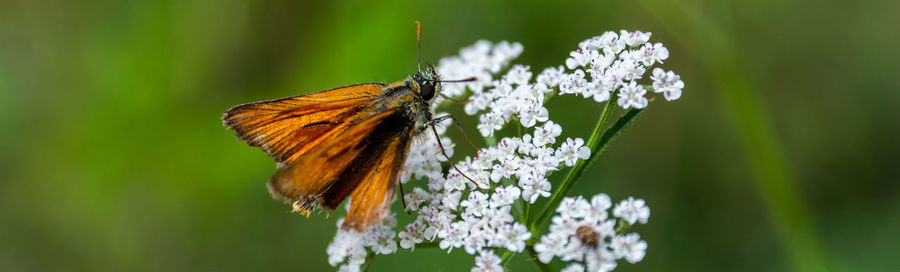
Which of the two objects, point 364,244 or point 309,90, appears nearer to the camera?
point 364,244

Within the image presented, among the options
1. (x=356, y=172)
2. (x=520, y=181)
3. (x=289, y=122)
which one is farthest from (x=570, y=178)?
(x=289, y=122)

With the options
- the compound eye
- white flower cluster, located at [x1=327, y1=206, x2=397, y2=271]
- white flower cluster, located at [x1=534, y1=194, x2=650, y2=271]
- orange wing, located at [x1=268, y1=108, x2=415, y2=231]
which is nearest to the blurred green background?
white flower cluster, located at [x1=327, y1=206, x2=397, y2=271]

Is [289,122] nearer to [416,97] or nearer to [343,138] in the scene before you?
[343,138]

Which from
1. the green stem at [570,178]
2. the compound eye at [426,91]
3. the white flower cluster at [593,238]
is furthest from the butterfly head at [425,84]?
the white flower cluster at [593,238]

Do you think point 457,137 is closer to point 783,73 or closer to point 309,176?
point 309,176

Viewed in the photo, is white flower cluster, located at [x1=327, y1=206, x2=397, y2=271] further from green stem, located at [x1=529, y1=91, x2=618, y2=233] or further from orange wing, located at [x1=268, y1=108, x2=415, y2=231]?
green stem, located at [x1=529, y1=91, x2=618, y2=233]
